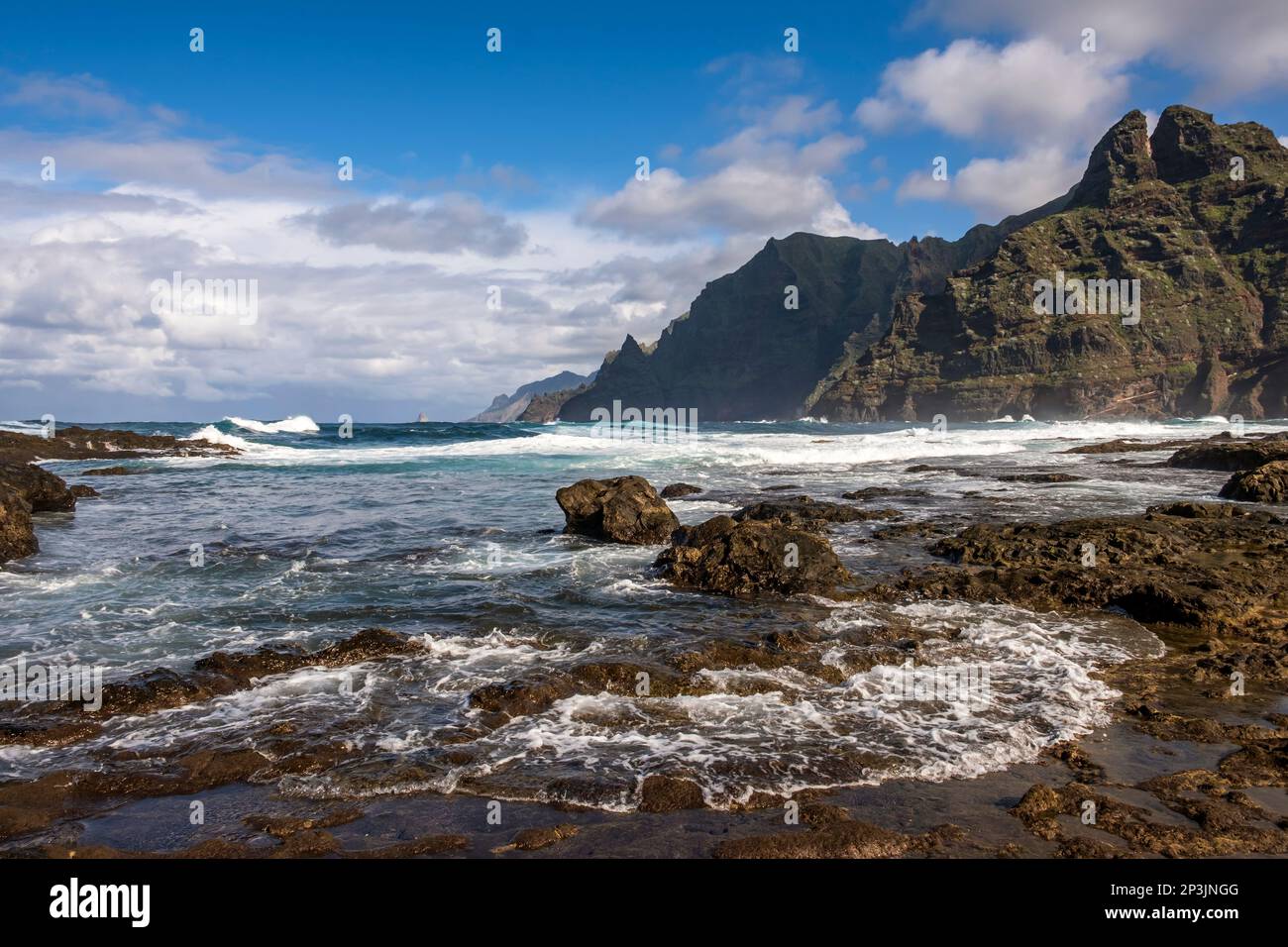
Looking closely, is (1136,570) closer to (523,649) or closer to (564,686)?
(564,686)

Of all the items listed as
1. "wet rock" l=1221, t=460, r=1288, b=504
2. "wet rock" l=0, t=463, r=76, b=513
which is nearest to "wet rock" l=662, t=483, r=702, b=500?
"wet rock" l=1221, t=460, r=1288, b=504

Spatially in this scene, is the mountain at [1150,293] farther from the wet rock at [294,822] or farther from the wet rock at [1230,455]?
the wet rock at [294,822]

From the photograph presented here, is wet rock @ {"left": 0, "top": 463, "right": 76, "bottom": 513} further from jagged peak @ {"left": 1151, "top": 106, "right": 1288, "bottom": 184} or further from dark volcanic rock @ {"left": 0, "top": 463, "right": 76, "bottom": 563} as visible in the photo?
jagged peak @ {"left": 1151, "top": 106, "right": 1288, "bottom": 184}

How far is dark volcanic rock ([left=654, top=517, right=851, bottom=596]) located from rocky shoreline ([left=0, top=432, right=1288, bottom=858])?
0.03 meters

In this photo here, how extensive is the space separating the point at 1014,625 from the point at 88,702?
11.8 m

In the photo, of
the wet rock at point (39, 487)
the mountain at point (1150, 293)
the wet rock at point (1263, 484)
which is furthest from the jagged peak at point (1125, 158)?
the wet rock at point (39, 487)

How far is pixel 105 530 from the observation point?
19484mm

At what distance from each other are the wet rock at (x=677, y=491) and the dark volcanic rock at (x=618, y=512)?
726 centimetres

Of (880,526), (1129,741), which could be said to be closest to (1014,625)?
(1129,741)

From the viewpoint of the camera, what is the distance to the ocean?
6535 mm

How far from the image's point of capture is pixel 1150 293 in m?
124

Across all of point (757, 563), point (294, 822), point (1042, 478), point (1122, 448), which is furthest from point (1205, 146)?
point (294, 822)

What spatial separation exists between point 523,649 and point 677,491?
16972 millimetres

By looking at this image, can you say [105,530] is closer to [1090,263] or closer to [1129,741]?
[1129,741]
